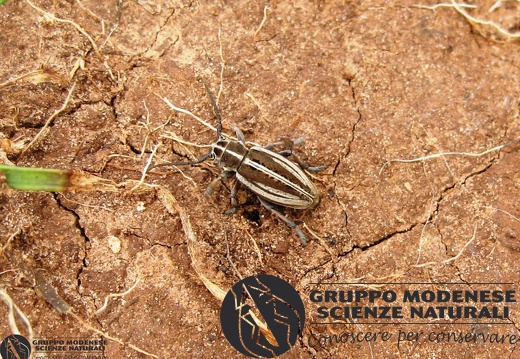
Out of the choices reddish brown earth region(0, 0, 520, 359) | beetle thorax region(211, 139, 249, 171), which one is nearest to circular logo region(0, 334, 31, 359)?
reddish brown earth region(0, 0, 520, 359)

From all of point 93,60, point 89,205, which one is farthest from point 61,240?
point 93,60

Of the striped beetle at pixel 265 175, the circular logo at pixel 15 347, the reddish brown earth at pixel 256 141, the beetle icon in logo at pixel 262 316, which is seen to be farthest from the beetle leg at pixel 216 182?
the circular logo at pixel 15 347

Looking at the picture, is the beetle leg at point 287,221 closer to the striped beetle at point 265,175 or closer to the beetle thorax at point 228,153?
the striped beetle at point 265,175

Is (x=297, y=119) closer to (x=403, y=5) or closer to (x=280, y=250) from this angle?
(x=280, y=250)

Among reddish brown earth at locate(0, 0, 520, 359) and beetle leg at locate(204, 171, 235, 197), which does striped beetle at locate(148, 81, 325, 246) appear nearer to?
beetle leg at locate(204, 171, 235, 197)

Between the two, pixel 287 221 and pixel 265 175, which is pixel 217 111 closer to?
pixel 265 175

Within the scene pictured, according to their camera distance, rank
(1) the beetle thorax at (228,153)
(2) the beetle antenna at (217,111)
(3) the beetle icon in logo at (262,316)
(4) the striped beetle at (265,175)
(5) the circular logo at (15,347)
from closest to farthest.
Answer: (5) the circular logo at (15,347), (3) the beetle icon in logo at (262,316), (4) the striped beetle at (265,175), (1) the beetle thorax at (228,153), (2) the beetle antenna at (217,111)
